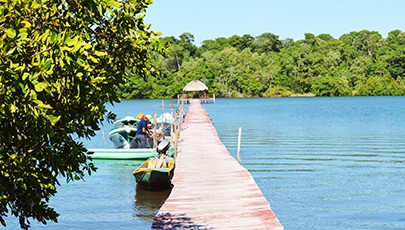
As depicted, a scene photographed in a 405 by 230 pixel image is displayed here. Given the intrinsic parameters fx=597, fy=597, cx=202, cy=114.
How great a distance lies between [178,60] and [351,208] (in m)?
117

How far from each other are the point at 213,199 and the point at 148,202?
526 cm

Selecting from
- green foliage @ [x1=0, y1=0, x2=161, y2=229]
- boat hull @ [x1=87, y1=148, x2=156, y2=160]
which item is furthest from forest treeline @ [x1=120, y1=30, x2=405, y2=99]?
green foliage @ [x1=0, y1=0, x2=161, y2=229]

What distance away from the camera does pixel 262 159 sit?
24656 millimetres

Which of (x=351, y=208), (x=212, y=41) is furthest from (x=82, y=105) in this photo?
(x=212, y=41)

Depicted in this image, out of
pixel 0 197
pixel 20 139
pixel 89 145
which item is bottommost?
pixel 89 145

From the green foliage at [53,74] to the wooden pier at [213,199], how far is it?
4306mm

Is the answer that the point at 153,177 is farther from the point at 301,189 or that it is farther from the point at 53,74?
the point at 53,74

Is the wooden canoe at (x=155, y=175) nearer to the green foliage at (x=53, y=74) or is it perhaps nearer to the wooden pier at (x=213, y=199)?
the wooden pier at (x=213, y=199)

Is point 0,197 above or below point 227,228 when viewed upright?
above

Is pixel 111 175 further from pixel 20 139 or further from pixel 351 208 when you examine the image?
pixel 20 139

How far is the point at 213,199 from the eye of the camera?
37.2 feet

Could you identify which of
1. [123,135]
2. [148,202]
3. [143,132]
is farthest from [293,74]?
[148,202]

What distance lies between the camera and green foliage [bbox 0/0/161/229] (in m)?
3.80

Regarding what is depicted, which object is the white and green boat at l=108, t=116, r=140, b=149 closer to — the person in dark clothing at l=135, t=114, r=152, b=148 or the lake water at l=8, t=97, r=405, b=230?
the person in dark clothing at l=135, t=114, r=152, b=148
